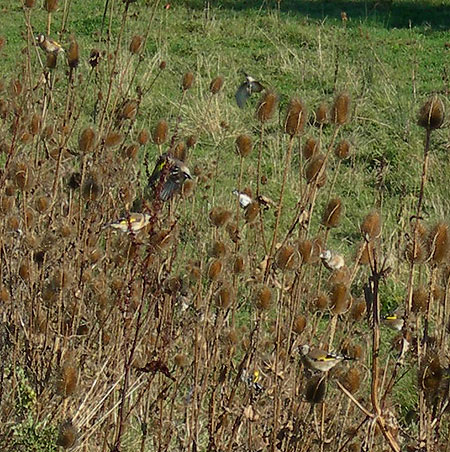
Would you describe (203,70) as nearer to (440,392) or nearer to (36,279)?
(36,279)

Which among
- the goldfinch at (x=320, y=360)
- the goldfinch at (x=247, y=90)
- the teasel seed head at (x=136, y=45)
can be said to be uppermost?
the teasel seed head at (x=136, y=45)

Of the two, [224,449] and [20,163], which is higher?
[20,163]

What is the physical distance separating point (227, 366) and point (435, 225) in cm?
62

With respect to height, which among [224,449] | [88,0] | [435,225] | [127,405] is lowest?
[88,0]

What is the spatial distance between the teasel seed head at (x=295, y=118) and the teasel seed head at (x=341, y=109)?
0.09 meters

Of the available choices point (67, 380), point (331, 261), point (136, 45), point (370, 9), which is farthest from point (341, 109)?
point (370, 9)

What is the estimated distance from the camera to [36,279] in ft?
8.14

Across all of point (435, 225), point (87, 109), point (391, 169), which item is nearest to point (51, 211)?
point (435, 225)

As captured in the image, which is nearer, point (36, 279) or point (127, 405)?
point (36, 279)

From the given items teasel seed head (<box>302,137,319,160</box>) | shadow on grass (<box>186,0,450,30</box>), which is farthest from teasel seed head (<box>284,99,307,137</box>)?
shadow on grass (<box>186,0,450,30</box>)

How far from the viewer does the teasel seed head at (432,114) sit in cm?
170

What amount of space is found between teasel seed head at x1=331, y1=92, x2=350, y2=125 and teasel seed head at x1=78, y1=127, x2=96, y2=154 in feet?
1.78

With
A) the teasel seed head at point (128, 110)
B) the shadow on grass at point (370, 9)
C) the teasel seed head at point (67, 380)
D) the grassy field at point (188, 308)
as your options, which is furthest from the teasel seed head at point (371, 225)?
the shadow on grass at point (370, 9)

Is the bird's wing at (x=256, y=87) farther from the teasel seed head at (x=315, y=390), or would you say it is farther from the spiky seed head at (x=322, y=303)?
the teasel seed head at (x=315, y=390)
